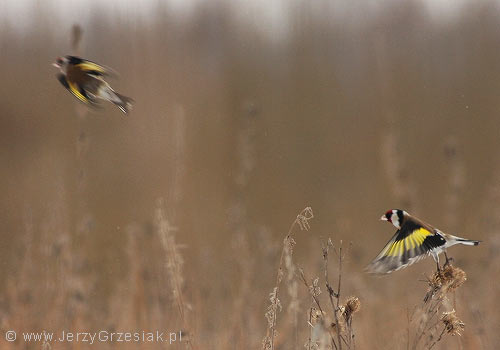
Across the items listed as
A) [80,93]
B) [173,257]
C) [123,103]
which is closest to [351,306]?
[173,257]

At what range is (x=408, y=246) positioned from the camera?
1.47 m

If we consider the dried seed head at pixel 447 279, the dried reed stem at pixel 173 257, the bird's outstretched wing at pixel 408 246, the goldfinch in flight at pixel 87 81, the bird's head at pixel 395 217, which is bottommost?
the dried reed stem at pixel 173 257

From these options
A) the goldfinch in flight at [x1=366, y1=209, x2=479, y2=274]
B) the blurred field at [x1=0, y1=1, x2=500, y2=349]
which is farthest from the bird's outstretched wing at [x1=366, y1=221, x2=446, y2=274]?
the blurred field at [x1=0, y1=1, x2=500, y2=349]

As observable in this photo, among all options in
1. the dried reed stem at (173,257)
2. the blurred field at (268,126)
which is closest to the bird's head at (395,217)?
the dried reed stem at (173,257)

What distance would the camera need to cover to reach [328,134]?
733 centimetres

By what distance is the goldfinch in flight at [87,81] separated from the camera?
5.47 ft

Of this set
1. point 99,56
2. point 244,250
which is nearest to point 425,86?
point 99,56

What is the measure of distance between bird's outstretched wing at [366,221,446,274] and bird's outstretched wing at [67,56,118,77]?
0.73 meters

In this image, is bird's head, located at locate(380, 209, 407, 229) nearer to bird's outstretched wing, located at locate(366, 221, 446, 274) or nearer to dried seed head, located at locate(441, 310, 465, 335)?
bird's outstretched wing, located at locate(366, 221, 446, 274)

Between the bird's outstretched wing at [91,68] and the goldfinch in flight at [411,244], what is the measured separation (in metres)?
0.73

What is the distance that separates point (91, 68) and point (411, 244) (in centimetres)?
85

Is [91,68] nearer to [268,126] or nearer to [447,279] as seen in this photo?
[447,279]

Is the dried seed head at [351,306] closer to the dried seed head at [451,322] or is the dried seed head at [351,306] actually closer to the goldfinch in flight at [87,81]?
the dried seed head at [451,322]

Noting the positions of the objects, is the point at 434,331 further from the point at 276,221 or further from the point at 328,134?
the point at 328,134
